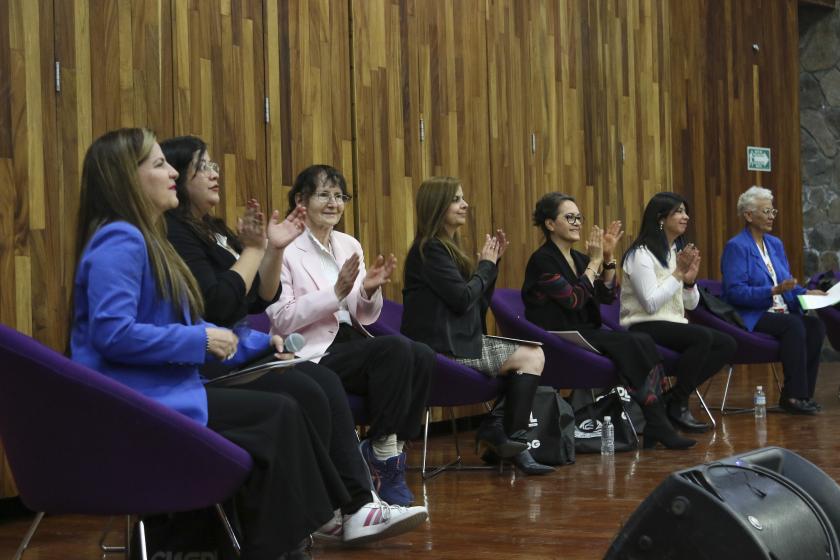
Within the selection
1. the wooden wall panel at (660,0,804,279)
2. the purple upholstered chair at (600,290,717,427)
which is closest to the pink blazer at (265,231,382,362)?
the purple upholstered chair at (600,290,717,427)

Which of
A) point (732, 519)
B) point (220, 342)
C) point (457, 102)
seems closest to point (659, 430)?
point (457, 102)

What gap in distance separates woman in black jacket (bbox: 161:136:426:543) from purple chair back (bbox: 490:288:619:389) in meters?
2.08

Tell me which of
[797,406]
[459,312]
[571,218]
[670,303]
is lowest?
[797,406]

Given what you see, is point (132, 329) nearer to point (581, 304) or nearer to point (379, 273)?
point (379, 273)

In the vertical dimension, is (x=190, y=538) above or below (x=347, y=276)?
below

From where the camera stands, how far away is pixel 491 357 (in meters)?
5.36

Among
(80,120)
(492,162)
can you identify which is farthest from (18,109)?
(492,162)

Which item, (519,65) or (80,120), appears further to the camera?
(519,65)

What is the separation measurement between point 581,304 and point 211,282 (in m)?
2.83

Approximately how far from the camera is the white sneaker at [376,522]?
12.6ft

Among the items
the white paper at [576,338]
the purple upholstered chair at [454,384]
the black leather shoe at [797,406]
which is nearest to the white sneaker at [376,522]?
the purple upholstered chair at [454,384]

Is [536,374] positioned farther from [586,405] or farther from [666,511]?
[666,511]

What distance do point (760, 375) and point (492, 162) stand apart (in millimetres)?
3827

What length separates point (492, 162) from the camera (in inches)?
293
